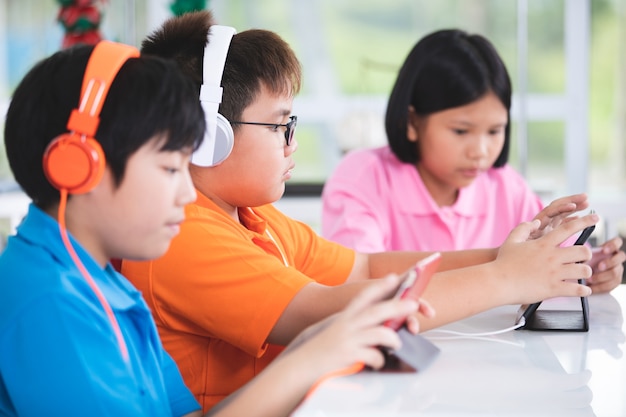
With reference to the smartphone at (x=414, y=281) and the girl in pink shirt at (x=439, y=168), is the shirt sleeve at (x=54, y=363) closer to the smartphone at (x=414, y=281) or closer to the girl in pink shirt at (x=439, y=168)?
the smartphone at (x=414, y=281)

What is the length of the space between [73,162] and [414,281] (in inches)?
14.8

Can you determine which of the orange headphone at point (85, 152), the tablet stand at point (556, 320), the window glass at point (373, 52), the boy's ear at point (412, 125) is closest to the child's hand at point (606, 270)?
the tablet stand at point (556, 320)

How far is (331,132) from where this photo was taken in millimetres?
4109

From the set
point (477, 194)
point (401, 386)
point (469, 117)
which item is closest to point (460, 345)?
point (401, 386)

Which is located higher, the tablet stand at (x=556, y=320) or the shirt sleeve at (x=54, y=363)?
the shirt sleeve at (x=54, y=363)

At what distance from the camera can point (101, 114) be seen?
98 centimetres

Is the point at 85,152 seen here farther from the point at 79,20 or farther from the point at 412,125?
the point at 79,20

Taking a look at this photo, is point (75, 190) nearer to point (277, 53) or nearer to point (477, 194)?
point (277, 53)

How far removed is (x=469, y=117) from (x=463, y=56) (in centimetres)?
15

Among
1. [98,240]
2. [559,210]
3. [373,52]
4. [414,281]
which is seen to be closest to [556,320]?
[559,210]

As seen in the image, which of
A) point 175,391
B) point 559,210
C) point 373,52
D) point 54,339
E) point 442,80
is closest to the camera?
point 54,339

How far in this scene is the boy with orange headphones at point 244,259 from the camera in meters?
1.20

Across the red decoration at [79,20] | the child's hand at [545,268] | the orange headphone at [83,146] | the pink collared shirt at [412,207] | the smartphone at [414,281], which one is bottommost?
the pink collared shirt at [412,207]

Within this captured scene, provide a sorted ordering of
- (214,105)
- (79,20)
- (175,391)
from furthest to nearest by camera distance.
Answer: (79,20) → (214,105) → (175,391)
